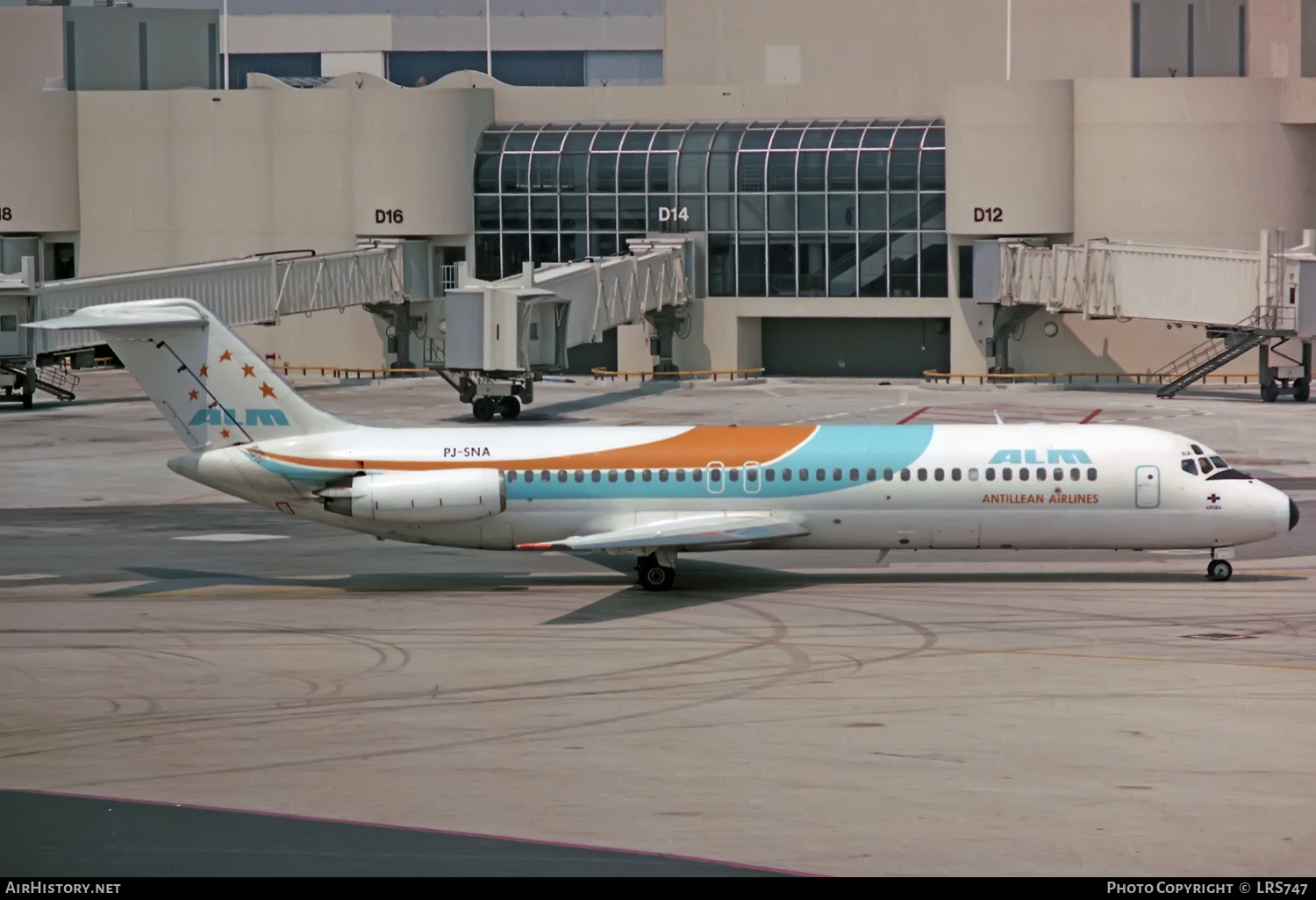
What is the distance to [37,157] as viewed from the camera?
98.5 meters

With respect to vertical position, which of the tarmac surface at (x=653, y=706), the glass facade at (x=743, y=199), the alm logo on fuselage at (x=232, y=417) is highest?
the glass facade at (x=743, y=199)

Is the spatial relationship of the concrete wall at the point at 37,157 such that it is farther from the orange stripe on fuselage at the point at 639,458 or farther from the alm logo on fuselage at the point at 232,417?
the orange stripe on fuselage at the point at 639,458

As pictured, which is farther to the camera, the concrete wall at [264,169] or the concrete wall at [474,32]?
Result: the concrete wall at [474,32]

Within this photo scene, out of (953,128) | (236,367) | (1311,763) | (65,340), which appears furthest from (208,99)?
(1311,763)

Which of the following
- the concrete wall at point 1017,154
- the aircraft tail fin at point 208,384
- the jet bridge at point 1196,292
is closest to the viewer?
the aircraft tail fin at point 208,384

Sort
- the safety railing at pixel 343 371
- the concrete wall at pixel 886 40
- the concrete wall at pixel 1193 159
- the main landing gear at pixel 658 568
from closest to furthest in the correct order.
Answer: the main landing gear at pixel 658 568 → the concrete wall at pixel 1193 159 → the concrete wall at pixel 886 40 → the safety railing at pixel 343 371

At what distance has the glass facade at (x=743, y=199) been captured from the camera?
90312 mm

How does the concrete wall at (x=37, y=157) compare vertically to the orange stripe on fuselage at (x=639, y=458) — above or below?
above

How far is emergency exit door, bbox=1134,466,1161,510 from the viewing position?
37.3m

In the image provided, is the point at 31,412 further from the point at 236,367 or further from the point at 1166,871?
the point at 1166,871

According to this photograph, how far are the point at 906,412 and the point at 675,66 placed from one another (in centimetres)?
3314

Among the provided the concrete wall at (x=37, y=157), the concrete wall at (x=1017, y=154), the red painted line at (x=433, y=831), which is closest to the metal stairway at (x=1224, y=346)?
the concrete wall at (x=1017, y=154)

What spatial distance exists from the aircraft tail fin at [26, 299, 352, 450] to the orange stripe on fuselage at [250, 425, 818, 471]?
815 millimetres

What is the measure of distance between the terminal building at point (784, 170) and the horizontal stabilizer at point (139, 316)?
53280 millimetres
